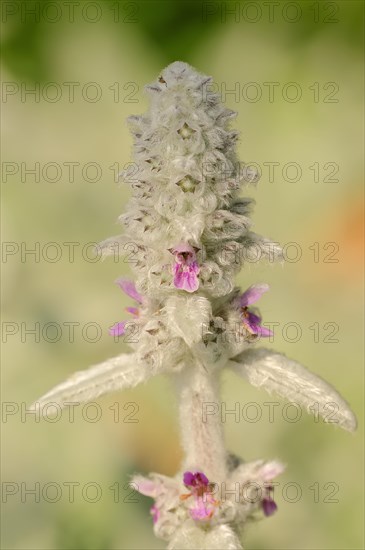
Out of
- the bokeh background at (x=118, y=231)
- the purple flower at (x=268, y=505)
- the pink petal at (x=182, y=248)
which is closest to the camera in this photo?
the pink petal at (x=182, y=248)

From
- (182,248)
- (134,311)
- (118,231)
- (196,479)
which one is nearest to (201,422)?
(196,479)

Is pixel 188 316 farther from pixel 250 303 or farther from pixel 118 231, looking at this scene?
pixel 118 231

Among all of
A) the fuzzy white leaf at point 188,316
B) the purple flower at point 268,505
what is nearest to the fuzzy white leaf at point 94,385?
the fuzzy white leaf at point 188,316

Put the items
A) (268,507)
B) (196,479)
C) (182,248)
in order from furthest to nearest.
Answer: (268,507)
(196,479)
(182,248)

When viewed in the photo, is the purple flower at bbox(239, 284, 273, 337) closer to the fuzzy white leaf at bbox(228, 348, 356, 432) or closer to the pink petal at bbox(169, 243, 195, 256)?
the fuzzy white leaf at bbox(228, 348, 356, 432)

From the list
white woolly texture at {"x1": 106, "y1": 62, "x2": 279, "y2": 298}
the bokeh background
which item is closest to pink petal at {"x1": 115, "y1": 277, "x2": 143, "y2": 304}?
white woolly texture at {"x1": 106, "y1": 62, "x2": 279, "y2": 298}

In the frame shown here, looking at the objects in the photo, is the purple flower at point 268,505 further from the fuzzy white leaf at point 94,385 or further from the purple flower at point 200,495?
the fuzzy white leaf at point 94,385
